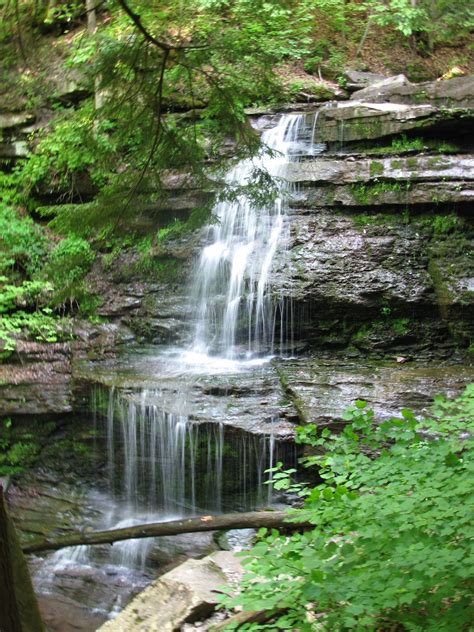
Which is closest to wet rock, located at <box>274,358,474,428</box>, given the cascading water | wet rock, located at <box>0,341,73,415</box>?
the cascading water

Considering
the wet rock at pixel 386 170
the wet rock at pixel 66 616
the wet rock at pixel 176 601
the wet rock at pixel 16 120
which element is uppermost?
the wet rock at pixel 16 120

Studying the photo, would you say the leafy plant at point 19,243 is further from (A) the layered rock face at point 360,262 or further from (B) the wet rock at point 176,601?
(B) the wet rock at point 176,601

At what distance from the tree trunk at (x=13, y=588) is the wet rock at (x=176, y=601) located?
63.8 inches

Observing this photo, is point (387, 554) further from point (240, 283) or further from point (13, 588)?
point (240, 283)

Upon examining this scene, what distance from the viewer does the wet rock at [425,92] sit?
944 centimetres

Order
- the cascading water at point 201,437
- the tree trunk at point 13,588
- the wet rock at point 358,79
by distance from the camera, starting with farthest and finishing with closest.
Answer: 1. the wet rock at point 358,79
2. the cascading water at point 201,437
3. the tree trunk at point 13,588

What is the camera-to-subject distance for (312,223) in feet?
28.5

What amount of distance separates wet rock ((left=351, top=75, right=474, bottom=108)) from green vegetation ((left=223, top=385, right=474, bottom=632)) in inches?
306

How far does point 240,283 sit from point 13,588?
255 inches

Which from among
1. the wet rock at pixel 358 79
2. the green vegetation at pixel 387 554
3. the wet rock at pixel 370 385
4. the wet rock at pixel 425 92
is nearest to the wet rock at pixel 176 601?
the green vegetation at pixel 387 554

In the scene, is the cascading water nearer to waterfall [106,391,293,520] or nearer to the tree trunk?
waterfall [106,391,293,520]

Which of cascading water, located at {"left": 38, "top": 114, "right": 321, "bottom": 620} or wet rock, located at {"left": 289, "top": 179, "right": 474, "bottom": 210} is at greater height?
wet rock, located at {"left": 289, "top": 179, "right": 474, "bottom": 210}

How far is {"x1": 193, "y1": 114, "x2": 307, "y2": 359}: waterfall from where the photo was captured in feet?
26.4

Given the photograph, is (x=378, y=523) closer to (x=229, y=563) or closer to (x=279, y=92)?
(x=229, y=563)
